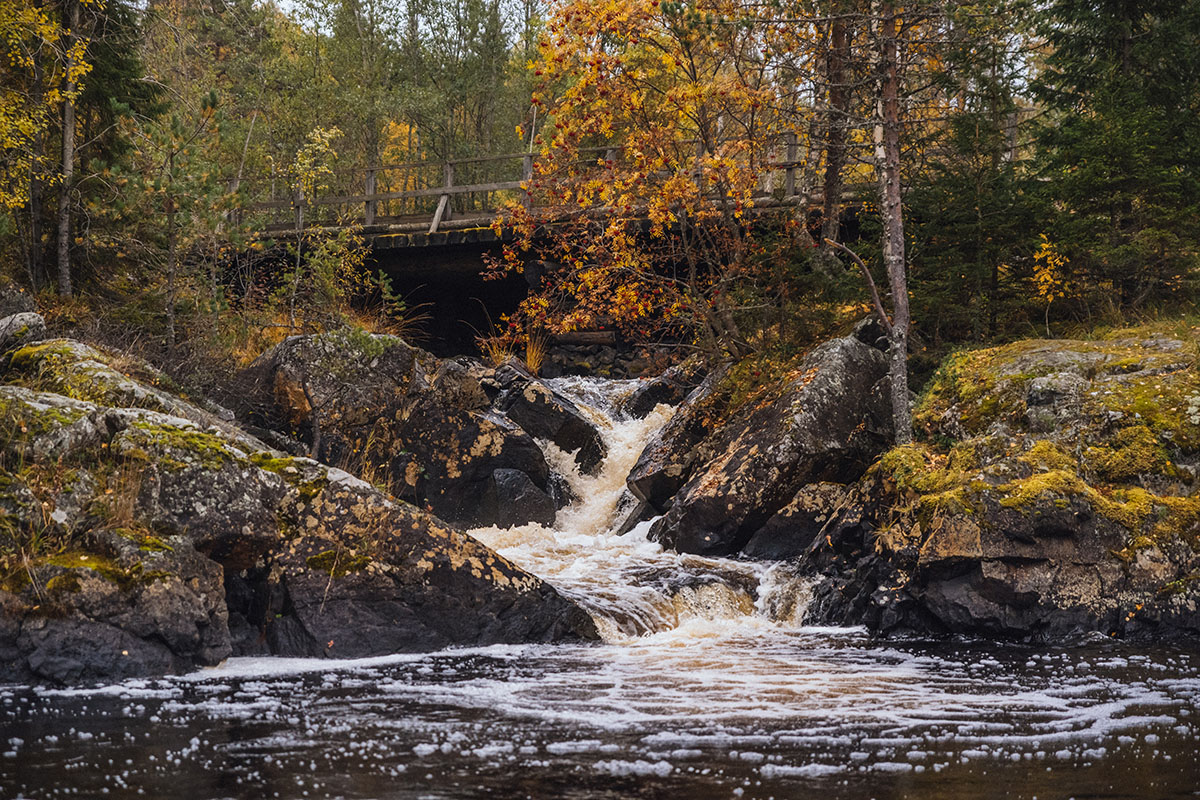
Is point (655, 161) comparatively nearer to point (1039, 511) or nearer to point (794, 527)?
point (794, 527)

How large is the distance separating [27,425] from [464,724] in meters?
4.52

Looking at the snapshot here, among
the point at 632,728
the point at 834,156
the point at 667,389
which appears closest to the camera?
the point at 632,728

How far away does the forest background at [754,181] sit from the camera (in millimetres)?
11594

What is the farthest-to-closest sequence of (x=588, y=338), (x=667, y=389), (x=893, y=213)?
1. (x=588, y=338)
2. (x=667, y=389)
3. (x=893, y=213)

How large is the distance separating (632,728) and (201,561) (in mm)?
3775

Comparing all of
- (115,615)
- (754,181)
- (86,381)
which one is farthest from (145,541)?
(754,181)

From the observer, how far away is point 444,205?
68.0 ft

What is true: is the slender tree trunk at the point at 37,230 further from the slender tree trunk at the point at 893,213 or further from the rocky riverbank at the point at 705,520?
the slender tree trunk at the point at 893,213

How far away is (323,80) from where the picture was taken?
89.9 ft

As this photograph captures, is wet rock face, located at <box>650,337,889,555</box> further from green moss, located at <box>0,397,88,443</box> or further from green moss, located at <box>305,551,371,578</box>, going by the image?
green moss, located at <box>0,397,88,443</box>

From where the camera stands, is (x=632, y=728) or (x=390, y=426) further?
(x=390, y=426)

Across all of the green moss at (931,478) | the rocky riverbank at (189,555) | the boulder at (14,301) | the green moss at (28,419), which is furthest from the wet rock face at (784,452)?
the boulder at (14,301)

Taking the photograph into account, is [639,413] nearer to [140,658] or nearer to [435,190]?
[435,190]

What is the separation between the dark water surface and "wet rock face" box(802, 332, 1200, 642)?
2.16 feet
